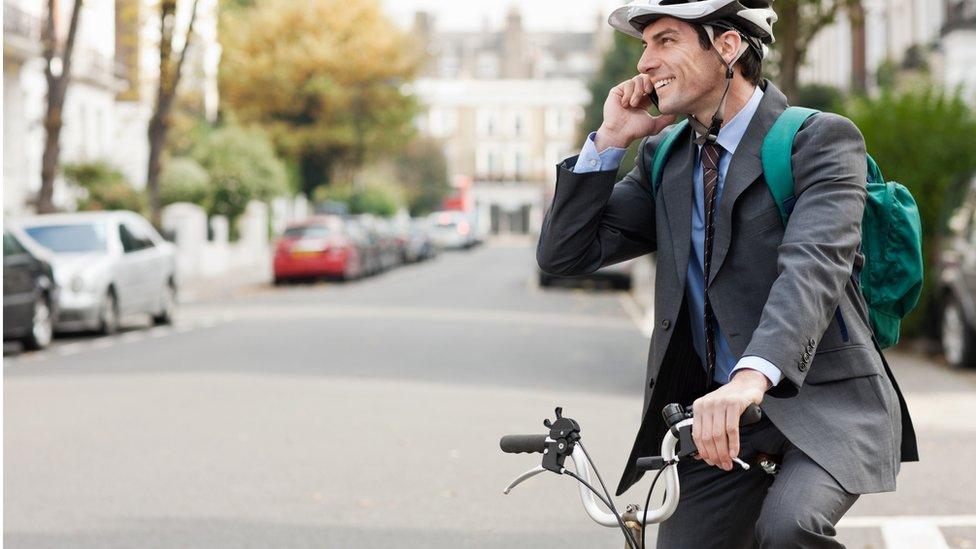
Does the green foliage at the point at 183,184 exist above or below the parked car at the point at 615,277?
above

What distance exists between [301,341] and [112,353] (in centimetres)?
225

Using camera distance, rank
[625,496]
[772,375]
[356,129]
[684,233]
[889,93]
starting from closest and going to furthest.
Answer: [772,375], [684,233], [625,496], [889,93], [356,129]

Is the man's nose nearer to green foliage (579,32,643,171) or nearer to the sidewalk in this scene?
the sidewalk

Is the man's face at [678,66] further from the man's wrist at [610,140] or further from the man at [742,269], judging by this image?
the man's wrist at [610,140]

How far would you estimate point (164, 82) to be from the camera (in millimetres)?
30406

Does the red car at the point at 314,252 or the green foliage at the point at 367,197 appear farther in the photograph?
the green foliage at the point at 367,197

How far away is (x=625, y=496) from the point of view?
8008 mm

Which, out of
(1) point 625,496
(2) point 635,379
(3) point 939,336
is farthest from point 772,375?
(3) point 939,336

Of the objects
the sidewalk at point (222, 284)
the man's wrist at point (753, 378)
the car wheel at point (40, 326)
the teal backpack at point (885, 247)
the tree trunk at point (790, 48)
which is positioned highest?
the tree trunk at point (790, 48)

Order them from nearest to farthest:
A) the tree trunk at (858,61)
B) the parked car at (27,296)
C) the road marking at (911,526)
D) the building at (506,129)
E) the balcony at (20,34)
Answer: the road marking at (911,526), the parked car at (27,296), the balcony at (20,34), the tree trunk at (858,61), the building at (506,129)

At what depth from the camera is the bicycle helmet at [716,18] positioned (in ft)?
10.4

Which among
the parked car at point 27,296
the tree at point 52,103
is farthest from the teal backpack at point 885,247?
the tree at point 52,103

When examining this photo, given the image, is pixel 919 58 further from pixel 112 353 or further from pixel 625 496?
pixel 625 496

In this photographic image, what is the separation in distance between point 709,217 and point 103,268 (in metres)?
15.9
